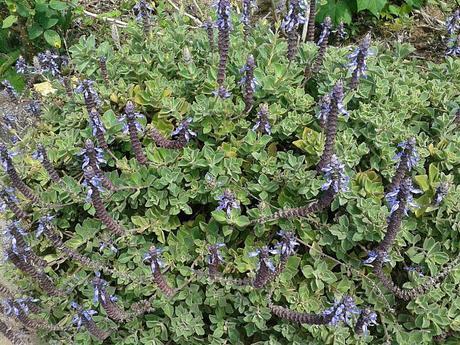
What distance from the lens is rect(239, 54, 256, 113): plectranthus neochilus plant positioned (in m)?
2.46

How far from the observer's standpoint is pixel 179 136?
8.38 feet

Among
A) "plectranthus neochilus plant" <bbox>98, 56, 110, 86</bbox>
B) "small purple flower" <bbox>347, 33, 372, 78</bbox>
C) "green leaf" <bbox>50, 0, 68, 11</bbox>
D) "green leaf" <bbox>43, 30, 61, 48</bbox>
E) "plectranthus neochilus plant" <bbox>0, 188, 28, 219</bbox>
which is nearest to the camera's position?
"small purple flower" <bbox>347, 33, 372, 78</bbox>

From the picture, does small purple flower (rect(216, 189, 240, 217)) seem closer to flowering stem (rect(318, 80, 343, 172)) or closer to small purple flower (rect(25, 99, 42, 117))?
flowering stem (rect(318, 80, 343, 172))

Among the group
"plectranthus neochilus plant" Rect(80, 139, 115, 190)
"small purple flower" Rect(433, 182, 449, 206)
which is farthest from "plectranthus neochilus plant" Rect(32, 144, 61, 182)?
"small purple flower" Rect(433, 182, 449, 206)

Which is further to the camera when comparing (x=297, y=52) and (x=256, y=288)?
(x=297, y=52)

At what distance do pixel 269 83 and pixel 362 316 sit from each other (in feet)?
3.37

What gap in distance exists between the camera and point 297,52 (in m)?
2.85

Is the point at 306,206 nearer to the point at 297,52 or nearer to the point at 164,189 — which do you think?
the point at 164,189

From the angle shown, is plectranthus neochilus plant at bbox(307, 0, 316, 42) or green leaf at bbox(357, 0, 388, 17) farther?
green leaf at bbox(357, 0, 388, 17)

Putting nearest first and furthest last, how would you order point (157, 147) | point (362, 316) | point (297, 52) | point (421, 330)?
point (362, 316) → point (421, 330) → point (157, 147) → point (297, 52)

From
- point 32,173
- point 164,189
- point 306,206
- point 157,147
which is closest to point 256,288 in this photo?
point 306,206

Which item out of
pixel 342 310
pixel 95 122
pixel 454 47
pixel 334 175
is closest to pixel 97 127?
pixel 95 122

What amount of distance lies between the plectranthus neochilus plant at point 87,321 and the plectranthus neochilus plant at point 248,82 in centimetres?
106

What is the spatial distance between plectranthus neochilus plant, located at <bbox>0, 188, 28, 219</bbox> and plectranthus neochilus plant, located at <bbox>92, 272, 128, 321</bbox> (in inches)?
17.7
